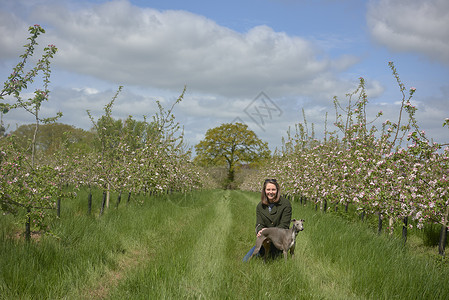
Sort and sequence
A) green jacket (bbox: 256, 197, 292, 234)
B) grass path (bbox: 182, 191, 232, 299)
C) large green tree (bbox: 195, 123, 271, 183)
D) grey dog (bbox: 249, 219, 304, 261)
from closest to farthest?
grass path (bbox: 182, 191, 232, 299) → grey dog (bbox: 249, 219, 304, 261) → green jacket (bbox: 256, 197, 292, 234) → large green tree (bbox: 195, 123, 271, 183)

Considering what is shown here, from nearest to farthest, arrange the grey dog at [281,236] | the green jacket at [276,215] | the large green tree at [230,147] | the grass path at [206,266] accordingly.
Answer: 1. the grass path at [206,266]
2. the grey dog at [281,236]
3. the green jacket at [276,215]
4. the large green tree at [230,147]

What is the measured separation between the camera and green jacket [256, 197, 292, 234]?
568 cm

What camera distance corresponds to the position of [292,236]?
17.7 ft

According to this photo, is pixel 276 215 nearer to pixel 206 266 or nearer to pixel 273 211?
pixel 273 211

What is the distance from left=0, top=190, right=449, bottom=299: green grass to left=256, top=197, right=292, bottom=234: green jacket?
2.31ft

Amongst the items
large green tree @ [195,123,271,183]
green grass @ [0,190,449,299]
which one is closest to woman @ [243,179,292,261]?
green grass @ [0,190,449,299]

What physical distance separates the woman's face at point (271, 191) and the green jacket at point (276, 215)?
0.17 metres

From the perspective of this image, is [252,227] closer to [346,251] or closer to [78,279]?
[346,251]

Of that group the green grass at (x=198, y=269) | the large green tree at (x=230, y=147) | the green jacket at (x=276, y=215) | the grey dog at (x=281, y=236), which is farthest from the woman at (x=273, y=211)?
the large green tree at (x=230, y=147)

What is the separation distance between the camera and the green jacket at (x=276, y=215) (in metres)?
5.68

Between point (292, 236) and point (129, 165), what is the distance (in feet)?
23.2

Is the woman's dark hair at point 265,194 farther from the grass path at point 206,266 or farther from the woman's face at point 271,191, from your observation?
the grass path at point 206,266

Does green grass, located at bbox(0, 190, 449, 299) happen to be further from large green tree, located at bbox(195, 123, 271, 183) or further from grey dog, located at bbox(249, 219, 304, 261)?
large green tree, located at bbox(195, 123, 271, 183)

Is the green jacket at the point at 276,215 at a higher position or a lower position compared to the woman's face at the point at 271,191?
lower
